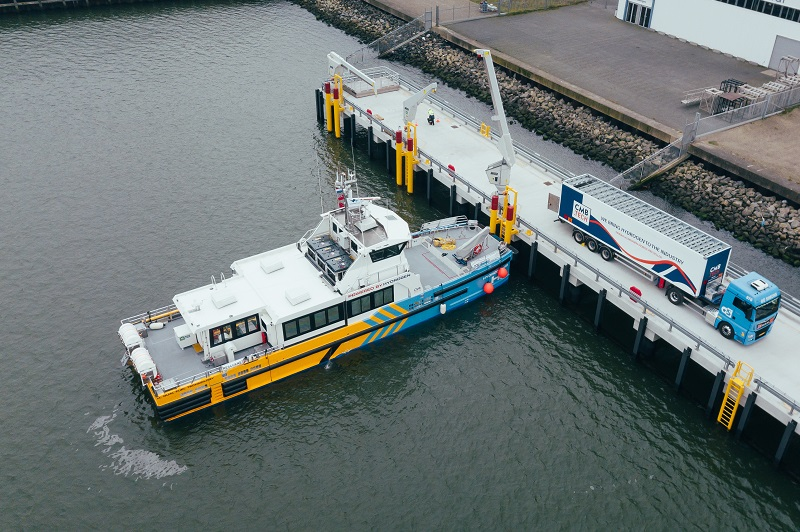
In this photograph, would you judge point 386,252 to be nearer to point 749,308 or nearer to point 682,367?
point 682,367

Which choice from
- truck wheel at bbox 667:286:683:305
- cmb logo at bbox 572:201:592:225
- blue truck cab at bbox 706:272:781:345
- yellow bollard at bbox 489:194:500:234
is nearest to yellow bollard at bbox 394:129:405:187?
yellow bollard at bbox 489:194:500:234

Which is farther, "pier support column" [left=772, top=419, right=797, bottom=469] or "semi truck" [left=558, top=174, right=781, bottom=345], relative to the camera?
"semi truck" [left=558, top=174, right=781, bottom=345]

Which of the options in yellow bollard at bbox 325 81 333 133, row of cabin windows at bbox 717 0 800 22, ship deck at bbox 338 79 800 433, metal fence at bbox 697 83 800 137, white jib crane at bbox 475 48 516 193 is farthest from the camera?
yellow bollard at bbox 325 81 333 133

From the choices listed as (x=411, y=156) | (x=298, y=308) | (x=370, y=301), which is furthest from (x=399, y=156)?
(x=298, y=308)

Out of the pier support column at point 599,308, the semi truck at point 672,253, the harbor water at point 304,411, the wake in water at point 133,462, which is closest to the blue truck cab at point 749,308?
the semi truck at point 672,253

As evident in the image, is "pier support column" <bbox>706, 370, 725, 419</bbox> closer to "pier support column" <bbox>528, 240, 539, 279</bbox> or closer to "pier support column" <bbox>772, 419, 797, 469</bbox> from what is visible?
"pier support column" <bbox>772, 419, 797, 469</bbox>

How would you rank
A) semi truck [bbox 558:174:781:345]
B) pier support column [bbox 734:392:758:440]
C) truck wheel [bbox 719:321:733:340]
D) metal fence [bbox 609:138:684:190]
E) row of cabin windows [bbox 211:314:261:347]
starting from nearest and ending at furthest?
pier support column [bbox 734:392:758:440] < semi truck [bbox 558:174:781:345] < truck wheel [bbox 719:321:733:340] < row of cabin windows [bbox 211:314:261:347] < metal fence [bbox 609:138:684:190]

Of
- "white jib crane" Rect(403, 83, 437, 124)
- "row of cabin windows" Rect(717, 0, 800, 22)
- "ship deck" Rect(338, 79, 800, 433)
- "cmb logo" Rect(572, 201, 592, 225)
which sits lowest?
"ship deck" Rect(338, 79, 800, 433)
